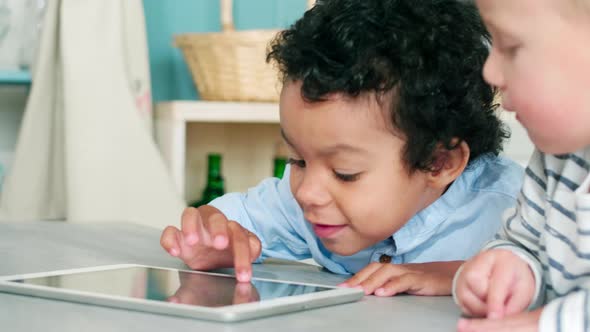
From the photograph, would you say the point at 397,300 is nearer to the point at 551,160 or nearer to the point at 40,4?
the point at 551,160

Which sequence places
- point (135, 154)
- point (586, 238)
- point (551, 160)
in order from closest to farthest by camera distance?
1. point (586, 238)
2. point (551, 160)
3. point (135, 154)

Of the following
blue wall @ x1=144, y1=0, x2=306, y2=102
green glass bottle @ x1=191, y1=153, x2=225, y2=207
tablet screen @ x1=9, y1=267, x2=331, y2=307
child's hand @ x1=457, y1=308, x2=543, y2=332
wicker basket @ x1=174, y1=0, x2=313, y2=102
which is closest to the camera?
child's hand @ x1=457, y1=308, x2=543, y2=332

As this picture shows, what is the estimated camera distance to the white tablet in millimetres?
710

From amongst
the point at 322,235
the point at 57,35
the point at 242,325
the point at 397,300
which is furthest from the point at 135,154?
the point at 242,325

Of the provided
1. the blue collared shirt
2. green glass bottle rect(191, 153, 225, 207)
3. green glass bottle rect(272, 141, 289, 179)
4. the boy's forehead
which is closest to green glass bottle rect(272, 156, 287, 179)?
green glass bottle rect(272, 141, 289, 179)

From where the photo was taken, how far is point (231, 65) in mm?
2086

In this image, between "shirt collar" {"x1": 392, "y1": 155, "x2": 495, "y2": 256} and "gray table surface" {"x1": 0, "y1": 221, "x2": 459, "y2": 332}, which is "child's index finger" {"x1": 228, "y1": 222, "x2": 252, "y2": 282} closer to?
"gray table surface" {"x1": 0, "y1": 221, "x2": 459, "y2": 332}

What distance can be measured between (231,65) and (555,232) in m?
1.42

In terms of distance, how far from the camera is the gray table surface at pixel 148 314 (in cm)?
68

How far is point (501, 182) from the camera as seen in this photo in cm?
115

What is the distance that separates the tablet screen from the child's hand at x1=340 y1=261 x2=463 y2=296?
0.08 meters

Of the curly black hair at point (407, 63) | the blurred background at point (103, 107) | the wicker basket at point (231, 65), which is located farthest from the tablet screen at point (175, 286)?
the wicker basket at point (231, 65)

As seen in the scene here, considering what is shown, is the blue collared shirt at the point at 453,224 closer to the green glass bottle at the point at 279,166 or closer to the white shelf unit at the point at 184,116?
the white shelf unit at the point at 184,116

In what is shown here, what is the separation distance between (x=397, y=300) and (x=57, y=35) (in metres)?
1.32
